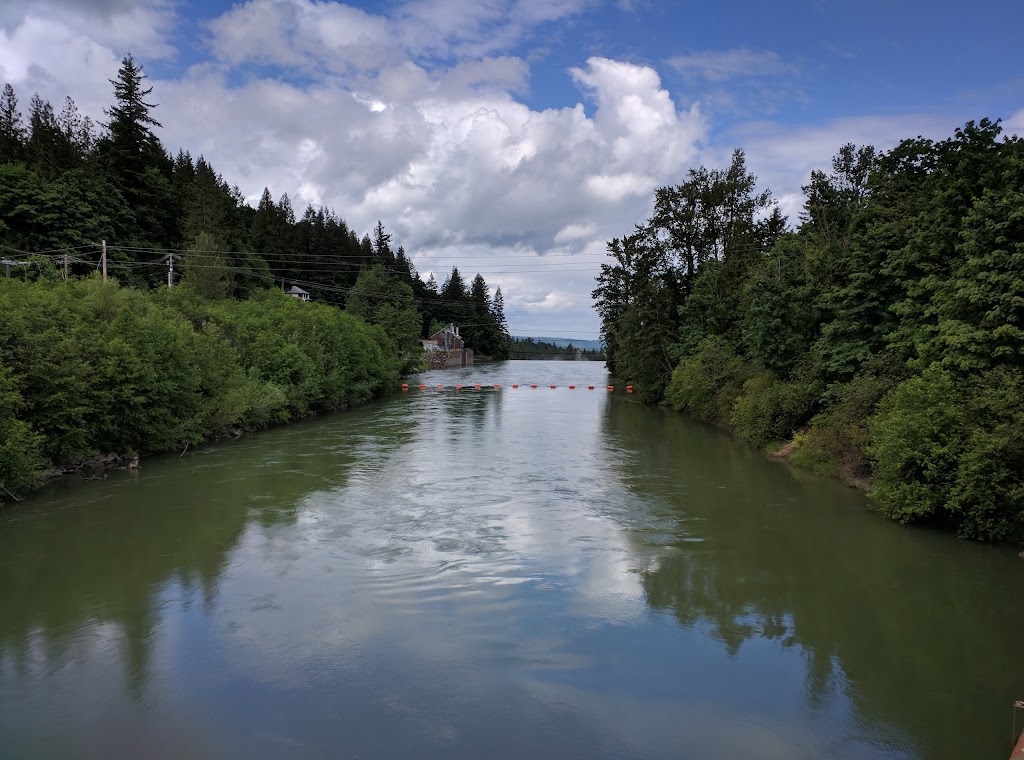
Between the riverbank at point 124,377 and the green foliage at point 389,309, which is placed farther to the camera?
the green foliage at point 389,309

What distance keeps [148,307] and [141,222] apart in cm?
3850

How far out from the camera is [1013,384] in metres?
12.9

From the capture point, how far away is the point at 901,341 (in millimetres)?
17719

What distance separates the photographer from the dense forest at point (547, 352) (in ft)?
512

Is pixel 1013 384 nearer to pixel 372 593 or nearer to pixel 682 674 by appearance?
pixel 682 674

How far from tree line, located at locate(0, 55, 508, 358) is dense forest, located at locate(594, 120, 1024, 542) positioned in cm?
3112

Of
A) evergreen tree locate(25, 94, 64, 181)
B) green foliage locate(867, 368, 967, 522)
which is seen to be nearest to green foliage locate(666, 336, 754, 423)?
green foliage locate(867, 368, 967, 522)

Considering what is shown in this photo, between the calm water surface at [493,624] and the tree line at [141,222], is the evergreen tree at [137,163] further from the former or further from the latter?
the calm water surface at [493,624]

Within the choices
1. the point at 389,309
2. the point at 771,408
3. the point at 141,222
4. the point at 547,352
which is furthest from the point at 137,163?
the point at 547,352

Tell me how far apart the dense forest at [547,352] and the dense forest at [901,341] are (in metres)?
119

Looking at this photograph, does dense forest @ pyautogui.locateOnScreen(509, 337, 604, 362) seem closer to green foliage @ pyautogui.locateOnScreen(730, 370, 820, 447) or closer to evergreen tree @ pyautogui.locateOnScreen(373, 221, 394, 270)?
evergreen tree @ pyautogui.locateOnScreen(373, 221, 394, 270)

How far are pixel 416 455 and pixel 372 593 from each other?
12.7 metres

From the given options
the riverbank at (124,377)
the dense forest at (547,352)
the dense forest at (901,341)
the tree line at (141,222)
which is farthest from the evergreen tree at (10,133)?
the dense forest at (547,352)

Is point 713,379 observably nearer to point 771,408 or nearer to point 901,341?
point 771,408
